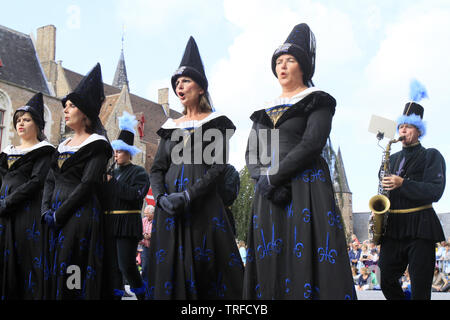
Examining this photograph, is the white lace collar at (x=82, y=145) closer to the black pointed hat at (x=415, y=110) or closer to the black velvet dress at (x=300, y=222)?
the black velvet dress at (x=300, y=222)

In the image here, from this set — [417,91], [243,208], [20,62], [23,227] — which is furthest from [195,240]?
[243,208]

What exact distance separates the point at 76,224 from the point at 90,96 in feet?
4.74

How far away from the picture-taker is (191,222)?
15.1ft

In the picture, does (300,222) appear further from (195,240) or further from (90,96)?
(90,96)

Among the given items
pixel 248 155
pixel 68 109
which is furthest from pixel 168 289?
pixel 68 109

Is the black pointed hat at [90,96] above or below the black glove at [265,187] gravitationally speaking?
above

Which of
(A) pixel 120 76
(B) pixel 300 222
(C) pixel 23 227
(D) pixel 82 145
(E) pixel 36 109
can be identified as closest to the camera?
(B) pixel 300 222

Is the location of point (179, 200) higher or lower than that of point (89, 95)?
lower

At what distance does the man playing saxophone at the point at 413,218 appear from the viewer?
5.30 meters

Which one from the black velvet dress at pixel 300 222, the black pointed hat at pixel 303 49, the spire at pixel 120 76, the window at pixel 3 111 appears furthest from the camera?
the spire at pixel 120 76

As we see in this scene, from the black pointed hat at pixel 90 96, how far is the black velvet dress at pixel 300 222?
89.1 inches

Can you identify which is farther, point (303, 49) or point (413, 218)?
point (413, 218)

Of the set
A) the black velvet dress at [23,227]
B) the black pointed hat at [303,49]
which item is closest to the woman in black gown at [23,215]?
the black velvet dress at [23,227]

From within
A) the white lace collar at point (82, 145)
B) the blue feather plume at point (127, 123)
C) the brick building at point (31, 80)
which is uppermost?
the brick building at point (31, 80)
